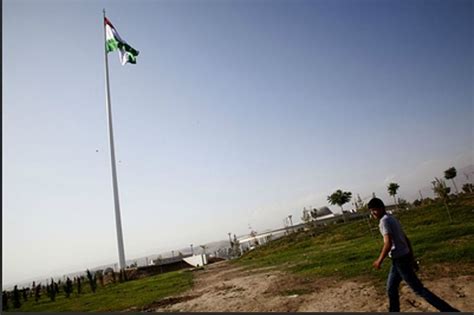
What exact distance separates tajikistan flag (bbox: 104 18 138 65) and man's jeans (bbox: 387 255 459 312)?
24513 mm

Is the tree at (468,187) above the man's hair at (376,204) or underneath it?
above

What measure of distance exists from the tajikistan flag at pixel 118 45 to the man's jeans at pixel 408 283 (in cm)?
2451

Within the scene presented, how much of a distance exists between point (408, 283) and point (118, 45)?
87.0 feet

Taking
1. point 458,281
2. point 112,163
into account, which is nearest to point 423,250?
point 458,281

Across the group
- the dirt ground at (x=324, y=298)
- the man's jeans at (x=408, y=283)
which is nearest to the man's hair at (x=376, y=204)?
the man's jeans at (x=408, y=283)

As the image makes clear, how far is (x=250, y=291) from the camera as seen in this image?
37.3ft

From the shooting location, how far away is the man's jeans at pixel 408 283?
536cm

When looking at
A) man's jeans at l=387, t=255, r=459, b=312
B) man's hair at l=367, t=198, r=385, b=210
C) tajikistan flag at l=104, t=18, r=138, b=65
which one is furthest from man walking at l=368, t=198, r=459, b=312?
tajikistan flag at l=104, t=18, r=138, b=65

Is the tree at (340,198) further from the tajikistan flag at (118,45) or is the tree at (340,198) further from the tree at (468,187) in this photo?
the tajikistan flag at (118,45)

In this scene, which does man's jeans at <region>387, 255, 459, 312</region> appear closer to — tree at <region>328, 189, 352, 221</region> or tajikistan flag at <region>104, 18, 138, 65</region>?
Answer: tajikistan flag at <region>104, 18, 138, 65</region>

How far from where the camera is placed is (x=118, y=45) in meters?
26.2

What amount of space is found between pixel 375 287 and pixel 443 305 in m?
3.44

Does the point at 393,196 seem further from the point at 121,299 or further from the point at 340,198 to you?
the point at 121,299

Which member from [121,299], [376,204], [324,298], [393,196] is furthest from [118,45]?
[393,196]
